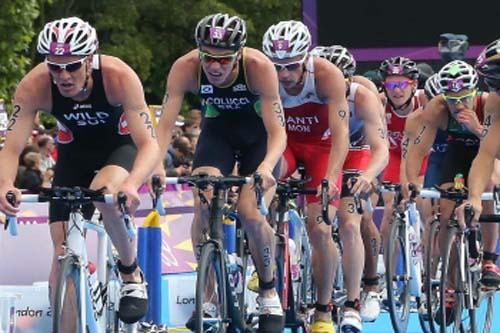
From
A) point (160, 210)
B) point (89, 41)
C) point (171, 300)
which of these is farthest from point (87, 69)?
point (171, 300)

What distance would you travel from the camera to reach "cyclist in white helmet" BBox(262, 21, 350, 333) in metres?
10.6

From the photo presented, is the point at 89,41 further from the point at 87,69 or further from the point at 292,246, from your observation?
the point at 292,246

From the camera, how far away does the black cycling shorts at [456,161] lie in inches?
468

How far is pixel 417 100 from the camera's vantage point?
1447 centimetres

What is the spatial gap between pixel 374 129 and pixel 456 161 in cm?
83

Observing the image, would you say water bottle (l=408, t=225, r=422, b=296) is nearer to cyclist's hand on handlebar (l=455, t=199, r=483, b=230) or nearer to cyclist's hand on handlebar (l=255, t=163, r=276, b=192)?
cyclist's hand on handlebar (l=455, t=199, r=483, b=230)

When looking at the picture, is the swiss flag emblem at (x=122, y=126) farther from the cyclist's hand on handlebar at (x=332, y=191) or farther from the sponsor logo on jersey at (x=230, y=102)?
the cyclist's hand on handlebar at (x=332, y=191)

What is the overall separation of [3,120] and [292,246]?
4.76 meters

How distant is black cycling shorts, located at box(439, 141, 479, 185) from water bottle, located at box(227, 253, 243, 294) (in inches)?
88.5

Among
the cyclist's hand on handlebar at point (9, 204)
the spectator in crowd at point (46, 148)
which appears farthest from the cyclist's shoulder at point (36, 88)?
the spectator in crowd at point (46, 148)

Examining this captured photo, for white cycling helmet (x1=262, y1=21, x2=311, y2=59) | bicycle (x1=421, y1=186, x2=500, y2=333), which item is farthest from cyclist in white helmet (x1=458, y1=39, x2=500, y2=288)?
white cycling helmet (x1=262, y1=21, x2=311, y2=59)

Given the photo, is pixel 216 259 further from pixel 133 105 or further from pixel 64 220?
pixel 133 105

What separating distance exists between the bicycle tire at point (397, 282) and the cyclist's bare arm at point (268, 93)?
210 centimetres

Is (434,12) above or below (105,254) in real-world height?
above
